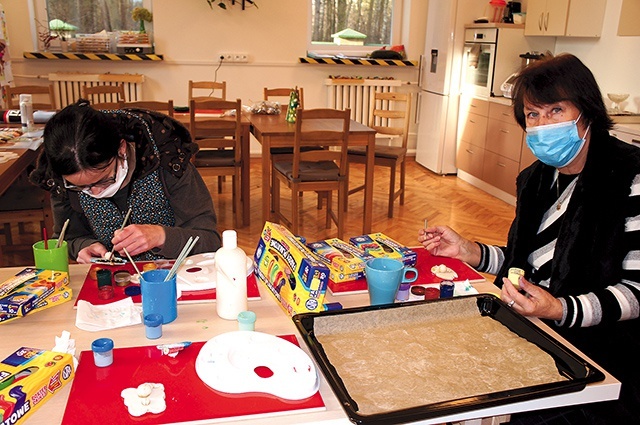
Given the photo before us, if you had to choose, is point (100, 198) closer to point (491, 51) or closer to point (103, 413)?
point (103, 413)

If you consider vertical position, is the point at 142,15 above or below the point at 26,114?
above

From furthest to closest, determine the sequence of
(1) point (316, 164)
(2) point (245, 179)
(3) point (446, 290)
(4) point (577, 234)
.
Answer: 1. (2) point (245, 179)
2. (1) point (316, 164)
3. (4) point (577, 234)
4. (3) point (446, 290)

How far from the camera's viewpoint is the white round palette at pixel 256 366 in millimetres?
1001

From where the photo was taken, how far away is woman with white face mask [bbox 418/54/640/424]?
1.37 metres

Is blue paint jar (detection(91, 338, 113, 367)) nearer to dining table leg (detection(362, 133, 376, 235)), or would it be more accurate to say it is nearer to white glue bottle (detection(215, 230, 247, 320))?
white glue bottle (detection(215, 230, 247, 320))

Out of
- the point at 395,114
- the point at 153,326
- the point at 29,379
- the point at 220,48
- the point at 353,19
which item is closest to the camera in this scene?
the point at 29,379

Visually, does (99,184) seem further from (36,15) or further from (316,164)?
(36,15)

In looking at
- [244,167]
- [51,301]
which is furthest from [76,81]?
[51,301]

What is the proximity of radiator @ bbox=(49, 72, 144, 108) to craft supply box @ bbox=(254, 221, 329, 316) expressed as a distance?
4.57 metres

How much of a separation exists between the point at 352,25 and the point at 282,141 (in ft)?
9.94

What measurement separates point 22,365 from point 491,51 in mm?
4775

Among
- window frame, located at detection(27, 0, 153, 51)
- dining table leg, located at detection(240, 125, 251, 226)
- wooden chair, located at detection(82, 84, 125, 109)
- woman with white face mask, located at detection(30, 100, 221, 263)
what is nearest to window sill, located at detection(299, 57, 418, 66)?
wooden chair, located at detection(82, 84, 125, 109)

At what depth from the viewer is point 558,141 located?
1.52 metres

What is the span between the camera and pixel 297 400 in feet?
3.24
